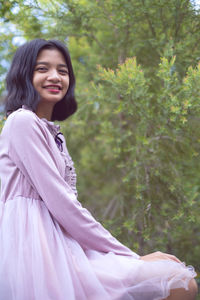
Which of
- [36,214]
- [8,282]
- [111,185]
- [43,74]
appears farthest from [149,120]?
[111,185]

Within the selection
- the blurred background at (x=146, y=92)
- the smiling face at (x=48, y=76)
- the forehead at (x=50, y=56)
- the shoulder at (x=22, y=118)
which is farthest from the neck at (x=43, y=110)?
the blurred background at (x=146, y=92)

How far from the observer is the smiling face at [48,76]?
1842mm

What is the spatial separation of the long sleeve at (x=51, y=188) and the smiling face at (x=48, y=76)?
35 cm

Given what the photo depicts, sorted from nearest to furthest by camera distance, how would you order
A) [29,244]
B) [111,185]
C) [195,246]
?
[29,244]
[195,246]
[111,185]

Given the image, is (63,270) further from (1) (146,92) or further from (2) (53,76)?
(1) (146,92)

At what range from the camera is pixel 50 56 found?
1872mm

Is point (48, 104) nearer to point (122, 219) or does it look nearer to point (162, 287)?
point (162, 287)

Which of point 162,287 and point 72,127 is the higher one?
point 72,127

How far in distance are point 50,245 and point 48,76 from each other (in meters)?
0.92

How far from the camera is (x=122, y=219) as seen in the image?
3.03 meters

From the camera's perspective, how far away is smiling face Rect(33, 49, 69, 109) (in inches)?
72.5

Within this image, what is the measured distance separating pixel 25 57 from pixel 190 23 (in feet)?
4.99

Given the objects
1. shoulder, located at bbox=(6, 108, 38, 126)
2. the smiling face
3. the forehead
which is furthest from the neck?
shoulder, located at bbox=(6, 108, 38, 126)

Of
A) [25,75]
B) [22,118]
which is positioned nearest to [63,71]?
[25,75]
